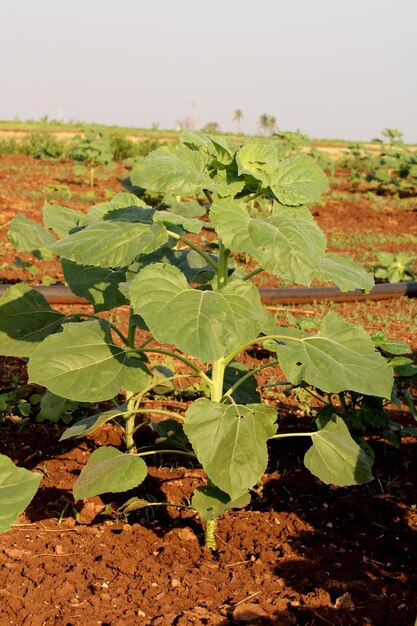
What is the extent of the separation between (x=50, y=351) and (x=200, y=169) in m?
0.75

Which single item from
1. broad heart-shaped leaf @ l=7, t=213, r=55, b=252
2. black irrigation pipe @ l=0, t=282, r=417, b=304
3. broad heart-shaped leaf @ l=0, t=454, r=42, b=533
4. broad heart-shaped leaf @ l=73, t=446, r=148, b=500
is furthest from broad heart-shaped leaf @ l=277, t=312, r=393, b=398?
black irrigation pipe @ l=0, t=282, r=417, b=304

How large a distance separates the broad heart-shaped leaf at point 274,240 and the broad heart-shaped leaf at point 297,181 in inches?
3.4

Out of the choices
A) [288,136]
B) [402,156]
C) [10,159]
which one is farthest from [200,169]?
[10,159]

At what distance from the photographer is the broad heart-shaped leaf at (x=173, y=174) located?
229cm

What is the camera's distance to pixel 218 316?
227 centimetres

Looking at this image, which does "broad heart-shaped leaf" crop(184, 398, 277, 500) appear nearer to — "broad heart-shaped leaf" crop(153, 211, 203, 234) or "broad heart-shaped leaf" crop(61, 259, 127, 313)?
"broad heart-shaped leaf" crop(153, 211, 203, 234)

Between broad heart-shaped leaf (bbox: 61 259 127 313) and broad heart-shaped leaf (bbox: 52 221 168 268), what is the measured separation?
514mm

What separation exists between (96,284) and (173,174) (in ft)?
2.58

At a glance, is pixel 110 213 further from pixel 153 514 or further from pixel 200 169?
pixel 153 514

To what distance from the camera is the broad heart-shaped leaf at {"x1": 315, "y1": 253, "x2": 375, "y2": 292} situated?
2482mm

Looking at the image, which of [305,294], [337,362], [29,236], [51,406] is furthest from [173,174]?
[305,294]

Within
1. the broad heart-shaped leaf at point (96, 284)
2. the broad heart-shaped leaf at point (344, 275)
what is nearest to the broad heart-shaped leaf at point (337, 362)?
the broad heart-shaped leaf at point (344, 275)

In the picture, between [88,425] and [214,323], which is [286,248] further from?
[88,425]

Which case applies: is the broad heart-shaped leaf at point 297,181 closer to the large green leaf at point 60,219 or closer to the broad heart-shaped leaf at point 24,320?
the large green leaf at point 60,219
